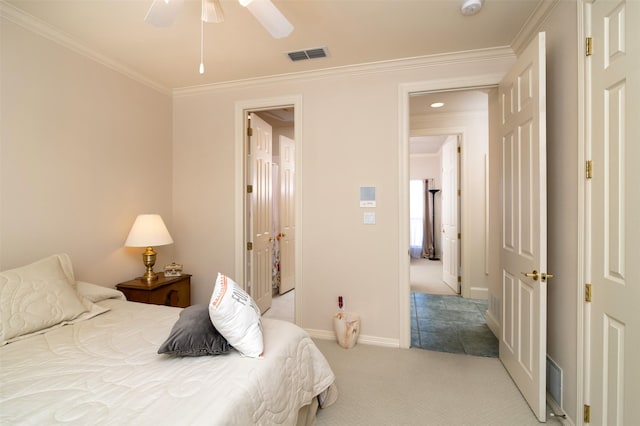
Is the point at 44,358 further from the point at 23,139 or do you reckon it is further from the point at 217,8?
the point at 217,8

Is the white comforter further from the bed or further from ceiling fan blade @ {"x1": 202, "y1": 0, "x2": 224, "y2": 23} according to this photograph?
ceiling fan blade @ {"x1": 202, "y1": 0, "x2": 224, "y2": 23}

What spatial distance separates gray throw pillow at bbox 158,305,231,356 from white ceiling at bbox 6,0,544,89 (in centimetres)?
195

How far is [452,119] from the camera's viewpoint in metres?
4.37

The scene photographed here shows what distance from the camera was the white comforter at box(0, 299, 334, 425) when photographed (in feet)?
3.26

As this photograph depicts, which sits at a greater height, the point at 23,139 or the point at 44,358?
the point at 23,139

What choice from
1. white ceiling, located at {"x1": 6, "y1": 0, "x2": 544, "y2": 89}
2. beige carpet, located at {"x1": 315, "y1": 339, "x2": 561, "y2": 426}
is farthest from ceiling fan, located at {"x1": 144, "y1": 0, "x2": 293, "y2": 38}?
beige carpet, located at {"x1": 315, "y1": 339, "x2": 561, "y2": 426}

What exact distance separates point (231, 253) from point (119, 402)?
2.25 meters

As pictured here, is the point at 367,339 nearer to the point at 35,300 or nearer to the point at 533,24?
the point at 35,300

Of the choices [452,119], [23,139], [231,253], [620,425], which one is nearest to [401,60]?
[452,119]

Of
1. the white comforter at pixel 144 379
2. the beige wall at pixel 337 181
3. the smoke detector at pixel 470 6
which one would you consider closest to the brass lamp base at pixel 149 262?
the beige wall at pixel 337 181

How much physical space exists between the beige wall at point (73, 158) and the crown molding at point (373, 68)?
658 mm

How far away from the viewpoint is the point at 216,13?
5.38 ft

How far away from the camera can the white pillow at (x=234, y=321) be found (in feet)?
4.37

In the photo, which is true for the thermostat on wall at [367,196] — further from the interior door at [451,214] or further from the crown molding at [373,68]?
the interior door at [451,214]
